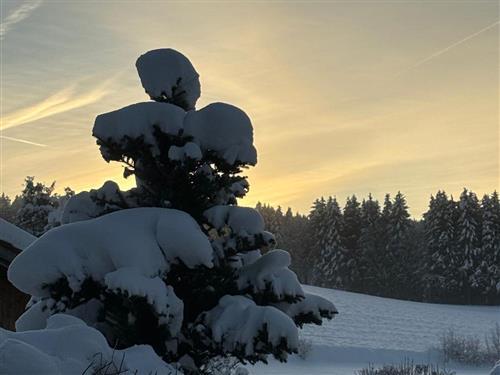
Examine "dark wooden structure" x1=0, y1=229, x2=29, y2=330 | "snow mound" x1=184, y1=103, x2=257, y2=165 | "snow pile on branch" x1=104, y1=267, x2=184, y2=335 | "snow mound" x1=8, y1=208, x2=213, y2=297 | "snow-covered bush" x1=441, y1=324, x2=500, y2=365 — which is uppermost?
"snow mound" x1=184, y1=103, x2=257, y2=165

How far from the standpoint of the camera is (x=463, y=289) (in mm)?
61156

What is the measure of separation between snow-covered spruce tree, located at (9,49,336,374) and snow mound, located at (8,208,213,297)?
0.04ft

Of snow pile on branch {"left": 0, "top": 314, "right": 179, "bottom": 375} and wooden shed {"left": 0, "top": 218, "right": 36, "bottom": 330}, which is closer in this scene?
snow pile on branch {"left": 0, "top": 314, "right": 179, "bottom": 375}

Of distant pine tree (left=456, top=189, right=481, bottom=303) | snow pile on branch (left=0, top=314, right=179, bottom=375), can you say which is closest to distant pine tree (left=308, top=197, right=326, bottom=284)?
distant pine tree (left=456, top=189, right=481, bottom=303)

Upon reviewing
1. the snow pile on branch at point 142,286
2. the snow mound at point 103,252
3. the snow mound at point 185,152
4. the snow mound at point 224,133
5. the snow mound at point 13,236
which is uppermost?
the snow mound at point 224,133

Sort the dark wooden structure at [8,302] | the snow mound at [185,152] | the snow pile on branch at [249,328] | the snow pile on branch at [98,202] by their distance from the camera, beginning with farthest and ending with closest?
1. the dark wooden structure at [8,302]
2. the snow pile on branch at [98,202]
3. the snow mound at [185,152]
4. the snow pile on branch at [249,328]

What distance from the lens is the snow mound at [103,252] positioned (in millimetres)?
7363

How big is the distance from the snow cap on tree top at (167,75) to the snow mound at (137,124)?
821 mm

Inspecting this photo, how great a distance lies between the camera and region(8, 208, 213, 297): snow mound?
24.2 feet

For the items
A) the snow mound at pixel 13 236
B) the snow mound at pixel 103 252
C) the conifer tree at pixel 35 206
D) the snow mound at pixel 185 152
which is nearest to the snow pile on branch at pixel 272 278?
the snow mound at pixel 103 252

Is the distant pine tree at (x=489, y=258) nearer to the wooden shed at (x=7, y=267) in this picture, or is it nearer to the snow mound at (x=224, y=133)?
the wooden shed at (x=7, y=267)

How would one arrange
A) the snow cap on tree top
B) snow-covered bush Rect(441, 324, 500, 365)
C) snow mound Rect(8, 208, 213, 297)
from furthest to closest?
snow-covered bush Rect(441, 324, 500, 365) → the snow cap on tree top → snow mound Rect(8, 208, 213, 297)

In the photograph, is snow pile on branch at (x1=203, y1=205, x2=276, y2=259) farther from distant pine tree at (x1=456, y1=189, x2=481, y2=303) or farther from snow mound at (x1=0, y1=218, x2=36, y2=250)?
distant pine tree at (x1=456, y1=189, x2=481, y2=303)

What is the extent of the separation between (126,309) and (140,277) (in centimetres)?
110
